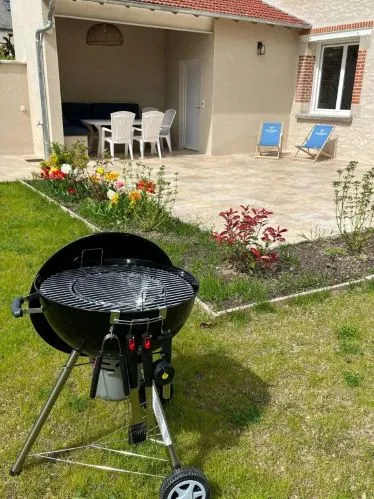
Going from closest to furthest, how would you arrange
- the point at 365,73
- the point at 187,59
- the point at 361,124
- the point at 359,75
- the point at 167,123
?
the point at 365,73
the point at 359,75
the point at 361,124
the point at 167,123
the point at 187,59

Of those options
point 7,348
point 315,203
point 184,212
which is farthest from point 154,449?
point 315,203

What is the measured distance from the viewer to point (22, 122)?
35.9 ft

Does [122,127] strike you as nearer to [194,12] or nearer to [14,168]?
[14,168]

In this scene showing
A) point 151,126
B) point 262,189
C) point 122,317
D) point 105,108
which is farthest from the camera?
point 105,108

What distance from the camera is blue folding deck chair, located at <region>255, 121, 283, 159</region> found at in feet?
38.2

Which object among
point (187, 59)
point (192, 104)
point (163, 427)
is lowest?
point (163, 427)

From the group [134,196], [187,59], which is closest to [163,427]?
[134,196]

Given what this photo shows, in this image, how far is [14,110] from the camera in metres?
10.8

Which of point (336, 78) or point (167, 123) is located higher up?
point (336, 78)

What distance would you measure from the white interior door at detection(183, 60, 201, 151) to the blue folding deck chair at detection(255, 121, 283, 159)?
5.61 ft

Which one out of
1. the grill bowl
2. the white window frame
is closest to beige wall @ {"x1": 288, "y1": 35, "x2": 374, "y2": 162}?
the white window frame

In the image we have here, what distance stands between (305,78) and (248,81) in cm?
164

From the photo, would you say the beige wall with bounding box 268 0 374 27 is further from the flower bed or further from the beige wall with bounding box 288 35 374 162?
the flower bed

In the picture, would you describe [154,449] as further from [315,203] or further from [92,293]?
[315,203]
